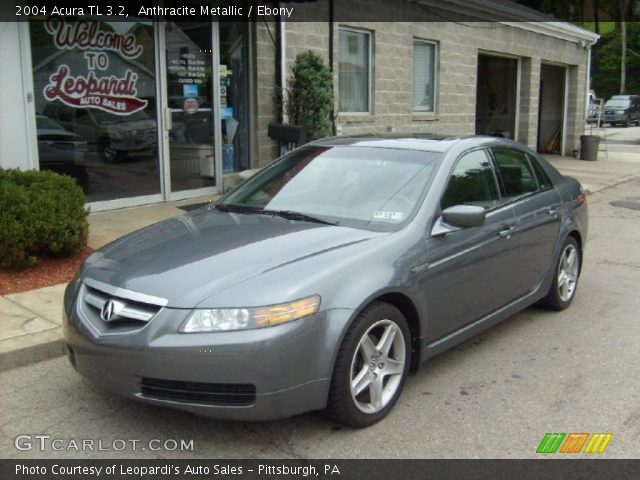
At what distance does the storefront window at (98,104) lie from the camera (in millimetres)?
8039

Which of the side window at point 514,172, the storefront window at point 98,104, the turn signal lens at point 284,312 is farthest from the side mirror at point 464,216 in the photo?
the storefront window at point 98,104

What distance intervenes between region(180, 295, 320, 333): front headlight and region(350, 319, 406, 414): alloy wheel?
51 centimetres

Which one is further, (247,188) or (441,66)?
(441,66)

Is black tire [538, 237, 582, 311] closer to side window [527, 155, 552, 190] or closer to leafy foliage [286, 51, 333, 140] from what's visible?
side window [527, 155, 552, 190]

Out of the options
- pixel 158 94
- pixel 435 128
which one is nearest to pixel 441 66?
pixel 435 128

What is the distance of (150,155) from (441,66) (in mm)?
7506

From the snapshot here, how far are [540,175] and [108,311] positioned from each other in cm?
380

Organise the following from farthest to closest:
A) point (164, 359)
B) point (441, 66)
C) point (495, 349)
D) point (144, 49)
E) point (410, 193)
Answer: point (441, 66)
point (144, 49)
point (495, 349)
point (410, 193)
point (164, 359)

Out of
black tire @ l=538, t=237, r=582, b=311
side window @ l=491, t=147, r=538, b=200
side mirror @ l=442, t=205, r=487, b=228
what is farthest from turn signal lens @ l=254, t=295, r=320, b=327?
black tire @ l=538, t=237, r=582, b=311

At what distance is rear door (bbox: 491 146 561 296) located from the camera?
16.5 feet

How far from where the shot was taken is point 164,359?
3.17 metres

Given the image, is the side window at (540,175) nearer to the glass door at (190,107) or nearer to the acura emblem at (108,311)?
the acura emblem at (108,311)

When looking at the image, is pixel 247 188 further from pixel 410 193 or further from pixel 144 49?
pixel 144 49

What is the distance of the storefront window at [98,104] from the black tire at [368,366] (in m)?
5.90
